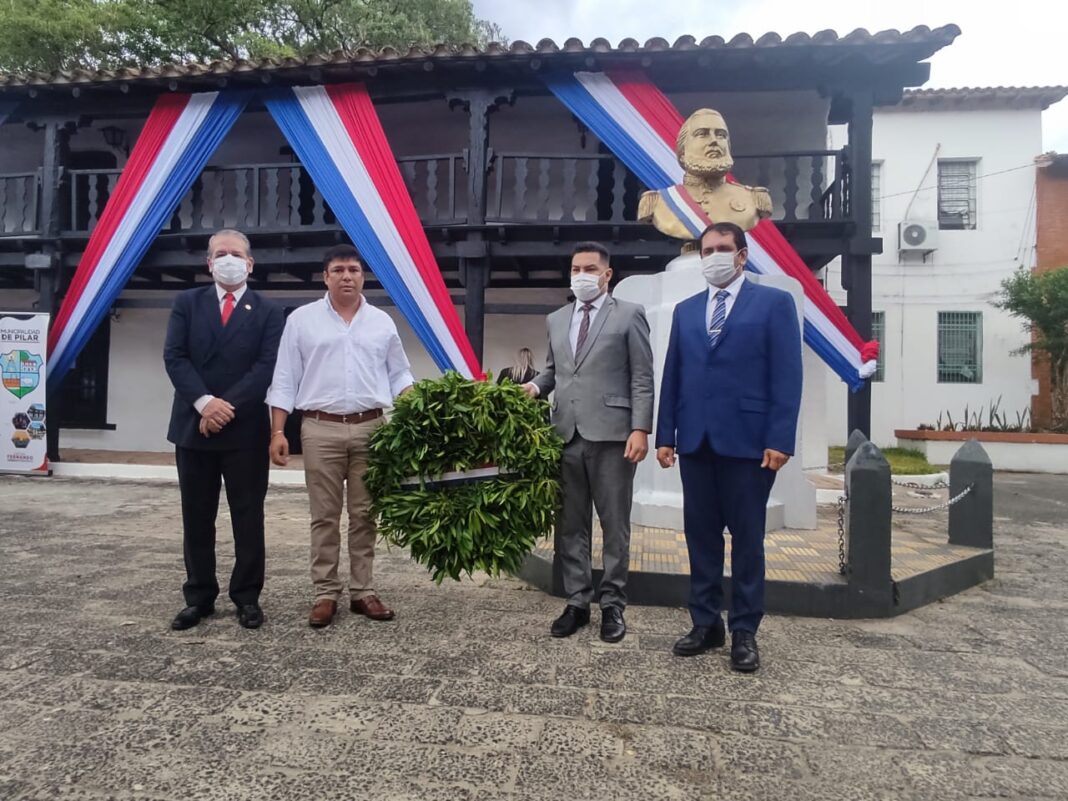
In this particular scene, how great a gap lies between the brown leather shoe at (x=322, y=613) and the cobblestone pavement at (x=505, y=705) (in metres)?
0.07

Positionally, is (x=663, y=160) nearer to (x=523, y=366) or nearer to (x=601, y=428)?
(x=523, y=366)

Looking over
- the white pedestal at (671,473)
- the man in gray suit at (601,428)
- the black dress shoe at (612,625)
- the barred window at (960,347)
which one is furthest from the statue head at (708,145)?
the barred window at (960,347)

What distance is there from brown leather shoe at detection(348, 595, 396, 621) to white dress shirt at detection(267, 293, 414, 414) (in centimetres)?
95

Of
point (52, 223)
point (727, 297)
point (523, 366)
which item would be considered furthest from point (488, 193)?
point (727, 297)

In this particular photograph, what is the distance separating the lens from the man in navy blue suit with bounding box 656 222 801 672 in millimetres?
2902

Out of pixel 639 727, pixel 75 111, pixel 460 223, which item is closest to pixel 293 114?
pixel 460 223

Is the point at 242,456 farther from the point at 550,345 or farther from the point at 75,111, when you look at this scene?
the point at 75,111

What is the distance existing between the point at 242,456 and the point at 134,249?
277 inches

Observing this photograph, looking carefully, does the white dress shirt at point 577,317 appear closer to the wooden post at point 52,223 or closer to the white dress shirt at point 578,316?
the white dress shirt at point 578,316

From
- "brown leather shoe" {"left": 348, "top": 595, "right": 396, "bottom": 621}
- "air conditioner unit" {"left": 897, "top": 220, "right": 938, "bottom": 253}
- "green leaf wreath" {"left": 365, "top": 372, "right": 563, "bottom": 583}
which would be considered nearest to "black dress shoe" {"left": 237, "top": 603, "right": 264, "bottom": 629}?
"brown leather shoe" {"left": 348, "top": 595, "right": 396, "bottom": 621}

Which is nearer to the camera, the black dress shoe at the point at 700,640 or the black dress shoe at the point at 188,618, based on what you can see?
the black dress shoe at the point at 700,640

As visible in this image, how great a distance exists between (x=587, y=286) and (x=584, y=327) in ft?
0.64

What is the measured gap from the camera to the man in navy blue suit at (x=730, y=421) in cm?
290

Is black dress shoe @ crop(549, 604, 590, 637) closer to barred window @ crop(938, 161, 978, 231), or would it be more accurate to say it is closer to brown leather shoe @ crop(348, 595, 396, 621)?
brown leather shoe @ crop(348, 595, 396, 621)
